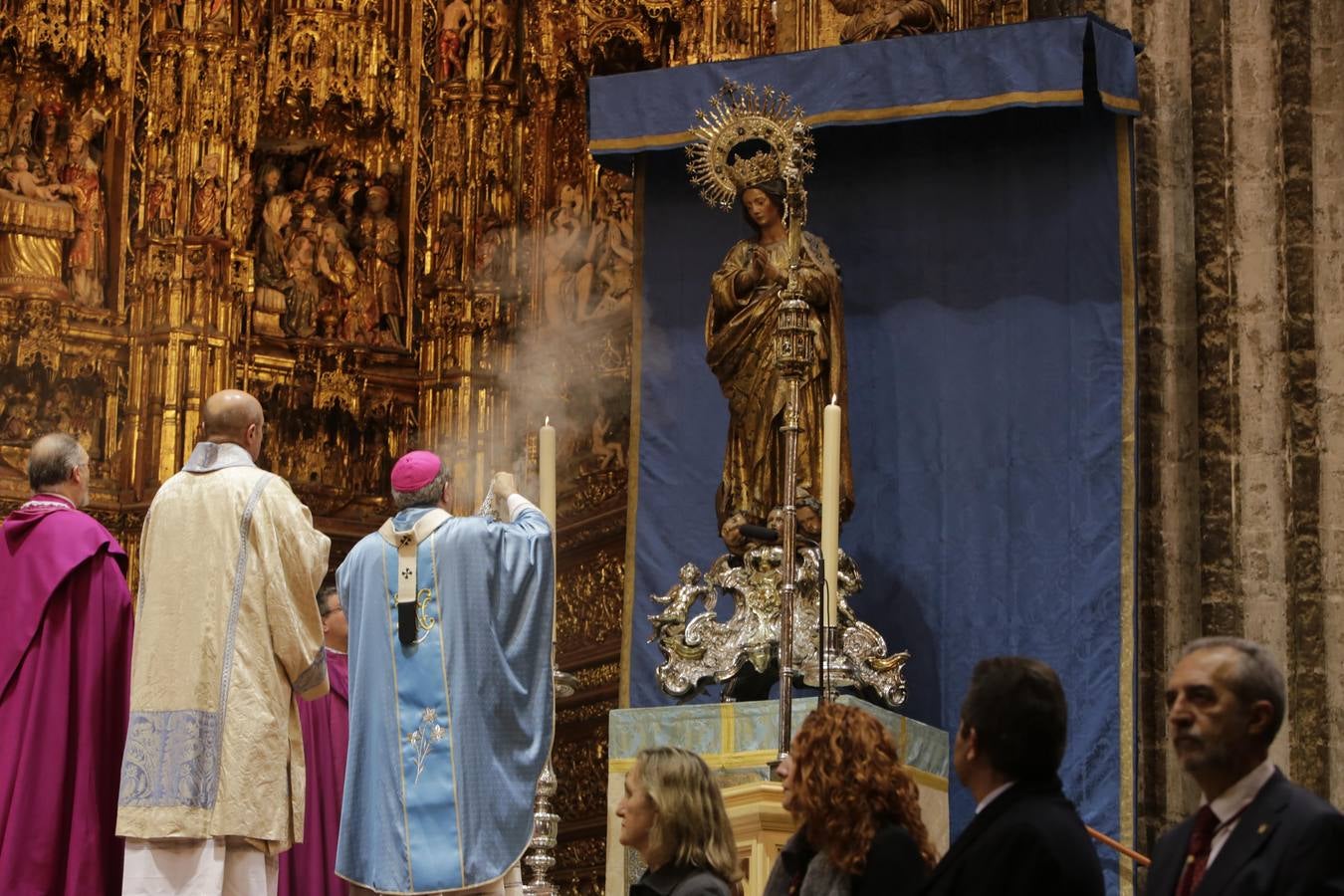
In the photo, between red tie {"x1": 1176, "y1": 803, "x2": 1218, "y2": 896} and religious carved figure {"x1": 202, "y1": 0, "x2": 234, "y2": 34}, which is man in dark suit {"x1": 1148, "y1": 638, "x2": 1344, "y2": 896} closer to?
red tie {"x1": 1176, "y1": 803, "x2": 1218, "y2": 896}

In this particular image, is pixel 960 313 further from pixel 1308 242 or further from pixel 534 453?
pixel 534 453

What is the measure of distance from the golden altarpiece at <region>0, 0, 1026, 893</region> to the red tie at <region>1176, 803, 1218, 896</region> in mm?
7468

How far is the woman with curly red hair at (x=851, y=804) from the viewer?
4.49m

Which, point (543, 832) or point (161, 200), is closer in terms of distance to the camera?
point (543, 832)

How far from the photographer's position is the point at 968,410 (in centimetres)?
930

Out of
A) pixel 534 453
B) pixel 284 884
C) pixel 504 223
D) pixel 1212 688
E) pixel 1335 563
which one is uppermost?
pixel 504 223

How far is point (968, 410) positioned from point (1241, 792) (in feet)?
17.6

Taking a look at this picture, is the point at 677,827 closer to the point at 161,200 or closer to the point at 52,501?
the point at 52,501

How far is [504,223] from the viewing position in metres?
12.4

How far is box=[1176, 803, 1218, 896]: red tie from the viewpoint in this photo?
4070 mm

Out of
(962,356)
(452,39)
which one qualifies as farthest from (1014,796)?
(452,39)

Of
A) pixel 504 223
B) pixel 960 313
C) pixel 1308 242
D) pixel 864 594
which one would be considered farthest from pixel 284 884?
pixel 504 223

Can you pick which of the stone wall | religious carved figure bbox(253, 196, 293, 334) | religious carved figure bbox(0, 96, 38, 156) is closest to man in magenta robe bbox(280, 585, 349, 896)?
the stone wall

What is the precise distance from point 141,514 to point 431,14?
3396mm
